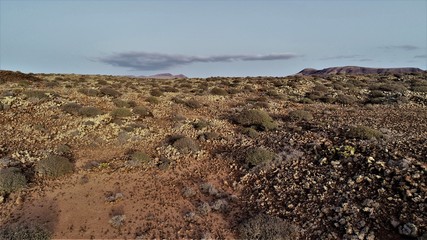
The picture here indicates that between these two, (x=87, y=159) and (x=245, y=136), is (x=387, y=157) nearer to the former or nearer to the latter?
(x=245, y=136)

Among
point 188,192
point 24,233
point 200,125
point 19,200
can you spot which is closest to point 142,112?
point 200,125

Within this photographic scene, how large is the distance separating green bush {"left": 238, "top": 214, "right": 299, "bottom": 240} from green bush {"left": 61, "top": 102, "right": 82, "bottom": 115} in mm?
16014

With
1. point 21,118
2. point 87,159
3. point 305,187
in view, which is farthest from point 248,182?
point 21,118

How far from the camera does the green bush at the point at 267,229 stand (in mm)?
Result: 10534

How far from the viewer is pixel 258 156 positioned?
15.6 metres

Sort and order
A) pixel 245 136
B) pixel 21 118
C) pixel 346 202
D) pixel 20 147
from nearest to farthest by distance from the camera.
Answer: pixel 346 202
pixel 20 147
pixel 245 136
pixel 21 118

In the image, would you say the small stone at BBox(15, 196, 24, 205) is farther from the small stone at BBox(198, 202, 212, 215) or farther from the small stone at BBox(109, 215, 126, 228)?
the small stone at BBox(198, 202, 212, 215)

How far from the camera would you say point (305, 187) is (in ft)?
41.9

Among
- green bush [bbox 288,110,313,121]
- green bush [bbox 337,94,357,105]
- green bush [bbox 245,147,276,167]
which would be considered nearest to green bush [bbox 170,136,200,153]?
green bush [bbox 245,147,276,167]

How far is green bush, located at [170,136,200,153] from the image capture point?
1748 cm

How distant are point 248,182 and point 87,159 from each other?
28.0 ft

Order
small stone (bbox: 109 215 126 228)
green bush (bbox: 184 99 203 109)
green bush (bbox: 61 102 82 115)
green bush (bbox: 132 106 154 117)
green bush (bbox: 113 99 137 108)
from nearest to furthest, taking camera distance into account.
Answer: small stone (bbox: 109 215 126 228) < green bush (bbox: 61 102 82 115) < green bush (bbox: 132 106 154 117) < green bush (bbox: 113 99 137 108) < green bush (bbox: 184 99 203 109)

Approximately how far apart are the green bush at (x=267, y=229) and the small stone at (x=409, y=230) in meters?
3.15

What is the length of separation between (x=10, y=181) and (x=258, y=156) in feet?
36.7
